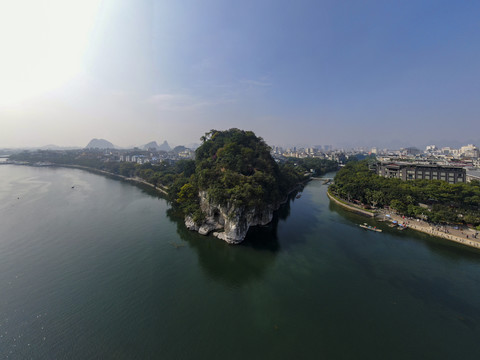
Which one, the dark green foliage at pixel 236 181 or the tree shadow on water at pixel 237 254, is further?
the dark green foliage at pixel 236 181

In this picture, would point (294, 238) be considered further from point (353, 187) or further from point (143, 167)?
point (143, 167)

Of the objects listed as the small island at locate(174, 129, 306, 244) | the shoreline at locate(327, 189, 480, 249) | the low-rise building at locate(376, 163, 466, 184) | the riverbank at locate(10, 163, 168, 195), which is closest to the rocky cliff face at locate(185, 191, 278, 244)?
the small island at locate(174, 129, 306, 244)

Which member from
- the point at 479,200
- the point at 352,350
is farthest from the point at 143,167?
the point at 479,200

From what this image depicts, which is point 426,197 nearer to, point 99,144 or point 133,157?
point 133,157

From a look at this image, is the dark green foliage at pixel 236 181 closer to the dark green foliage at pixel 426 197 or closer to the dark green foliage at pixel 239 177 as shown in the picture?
the dark green foliage at pixel 239 177

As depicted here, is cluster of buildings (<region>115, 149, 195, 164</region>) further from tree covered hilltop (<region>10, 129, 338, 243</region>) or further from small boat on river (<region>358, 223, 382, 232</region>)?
small boat on river (<region>358, 223, 382, 232</region>)

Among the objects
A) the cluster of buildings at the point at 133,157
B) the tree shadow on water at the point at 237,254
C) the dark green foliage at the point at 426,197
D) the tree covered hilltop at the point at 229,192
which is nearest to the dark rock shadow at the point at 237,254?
the tree shadow on water at the point at 237,254

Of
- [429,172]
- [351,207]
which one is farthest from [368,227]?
[429,172]
